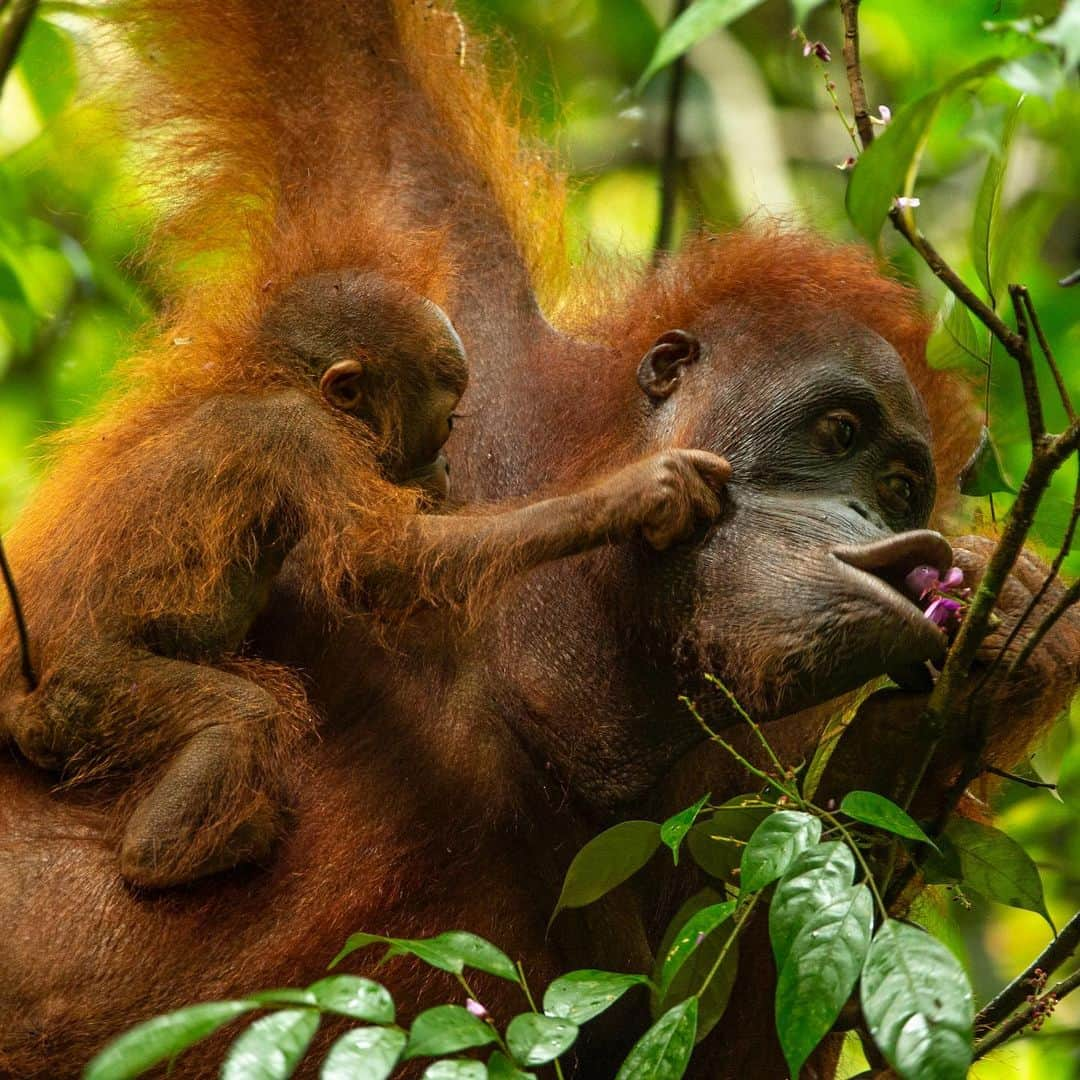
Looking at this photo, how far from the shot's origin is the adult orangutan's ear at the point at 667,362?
3104 mm

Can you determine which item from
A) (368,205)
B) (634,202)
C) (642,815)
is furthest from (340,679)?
(634,202)

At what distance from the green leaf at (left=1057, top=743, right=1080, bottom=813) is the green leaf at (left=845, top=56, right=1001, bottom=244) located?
182cm

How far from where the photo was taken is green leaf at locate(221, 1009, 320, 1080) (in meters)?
1.63

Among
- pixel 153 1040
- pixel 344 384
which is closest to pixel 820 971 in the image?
pixel 153 1040

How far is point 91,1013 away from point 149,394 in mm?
1232

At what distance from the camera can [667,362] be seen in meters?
3.13

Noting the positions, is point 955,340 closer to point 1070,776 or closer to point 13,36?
point 1070,776

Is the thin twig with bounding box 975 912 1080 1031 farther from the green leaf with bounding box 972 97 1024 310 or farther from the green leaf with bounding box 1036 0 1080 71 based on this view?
the green leaf with bounding box 1036 0 1080 71

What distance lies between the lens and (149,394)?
3.17 meters

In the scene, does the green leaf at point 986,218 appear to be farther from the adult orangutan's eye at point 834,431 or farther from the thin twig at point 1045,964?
the thin twig at point 1045,964

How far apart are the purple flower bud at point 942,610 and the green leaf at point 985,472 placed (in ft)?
0.92

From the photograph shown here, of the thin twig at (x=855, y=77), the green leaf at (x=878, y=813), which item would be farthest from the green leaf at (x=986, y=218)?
the green leaf at (x=878, y=813)

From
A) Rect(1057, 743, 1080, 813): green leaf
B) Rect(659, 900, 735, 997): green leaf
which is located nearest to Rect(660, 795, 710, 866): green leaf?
Rect(659, 900, 735, 997): green leaf

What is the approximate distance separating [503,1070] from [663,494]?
104 cm
